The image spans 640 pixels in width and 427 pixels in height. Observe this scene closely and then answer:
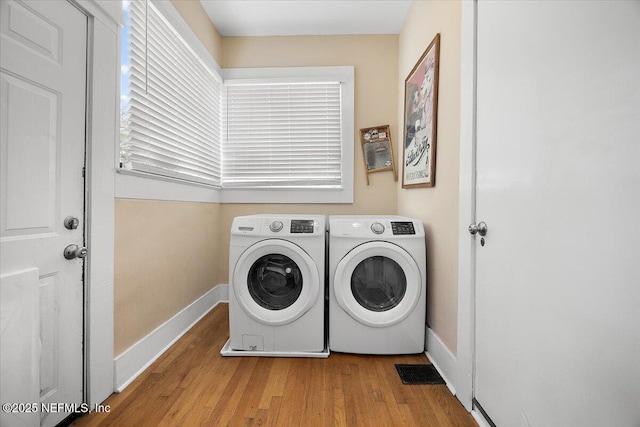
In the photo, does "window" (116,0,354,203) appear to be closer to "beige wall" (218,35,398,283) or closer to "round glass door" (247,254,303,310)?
"beige wall" (218,35,398,283)

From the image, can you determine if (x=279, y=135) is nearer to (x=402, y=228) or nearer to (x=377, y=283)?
(x=402, y=228)

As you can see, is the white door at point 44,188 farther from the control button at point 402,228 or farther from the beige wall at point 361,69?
the beige wall at point 361,69

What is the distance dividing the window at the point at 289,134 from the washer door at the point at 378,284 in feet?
3.52

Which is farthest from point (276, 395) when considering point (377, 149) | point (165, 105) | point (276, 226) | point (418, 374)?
point (377, 149)

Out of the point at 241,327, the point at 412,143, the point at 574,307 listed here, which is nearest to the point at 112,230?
the point at 241,327

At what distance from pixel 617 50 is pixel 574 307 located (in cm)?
67

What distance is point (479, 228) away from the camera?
132 cm

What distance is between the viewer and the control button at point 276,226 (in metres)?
1.90

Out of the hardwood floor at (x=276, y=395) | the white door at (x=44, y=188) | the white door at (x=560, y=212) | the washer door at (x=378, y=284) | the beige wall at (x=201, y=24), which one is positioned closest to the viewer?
the white door at (x=560, y=212)

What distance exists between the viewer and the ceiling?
2.42m

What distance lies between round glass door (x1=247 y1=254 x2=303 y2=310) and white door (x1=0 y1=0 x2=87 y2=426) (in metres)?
0.92

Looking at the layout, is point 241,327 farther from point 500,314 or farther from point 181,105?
point 181,105

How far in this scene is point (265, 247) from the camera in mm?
1882

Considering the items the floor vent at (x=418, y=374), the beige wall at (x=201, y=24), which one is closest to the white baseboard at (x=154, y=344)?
the floor vent at (x=418, y=374)
